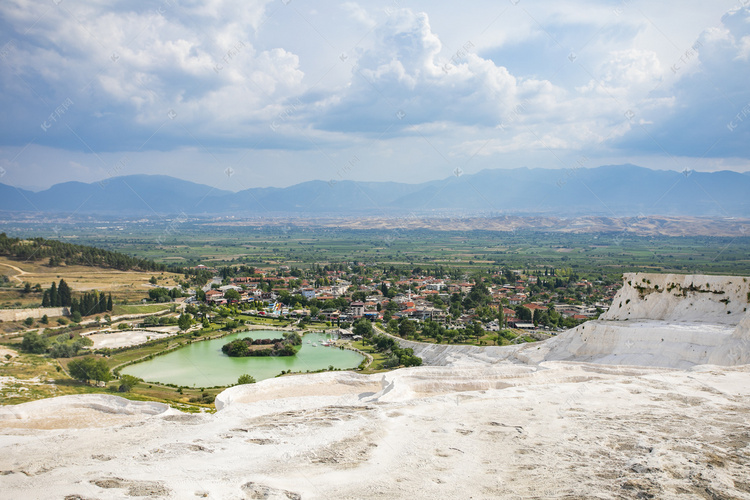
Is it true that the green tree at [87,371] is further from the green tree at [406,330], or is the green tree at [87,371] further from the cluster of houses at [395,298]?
the cluster of houses at [395,298]

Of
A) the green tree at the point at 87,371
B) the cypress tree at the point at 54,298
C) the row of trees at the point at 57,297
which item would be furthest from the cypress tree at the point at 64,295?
the green tree at the point at 87,371

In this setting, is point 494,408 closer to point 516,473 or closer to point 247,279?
point 516,473

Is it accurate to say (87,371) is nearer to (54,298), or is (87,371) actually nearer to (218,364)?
(218,364)

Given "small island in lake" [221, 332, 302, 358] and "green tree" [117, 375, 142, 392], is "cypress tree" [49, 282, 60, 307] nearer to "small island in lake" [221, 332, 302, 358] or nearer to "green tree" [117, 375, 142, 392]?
"small island in lake" [221, 332, 302, 358]

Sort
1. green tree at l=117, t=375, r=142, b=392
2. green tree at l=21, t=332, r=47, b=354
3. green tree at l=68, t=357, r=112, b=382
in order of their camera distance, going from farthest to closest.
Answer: green tree at l=21, t=332, r=47, b=354, green tree at l=117, t=375, r=142, b=392, green tree at l=68, t=357, r=112, b=382

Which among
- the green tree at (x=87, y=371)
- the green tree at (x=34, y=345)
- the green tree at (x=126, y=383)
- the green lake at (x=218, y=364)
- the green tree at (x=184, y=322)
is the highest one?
the green tree at (x=87, y=371)

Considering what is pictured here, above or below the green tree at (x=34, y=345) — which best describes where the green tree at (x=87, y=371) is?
above

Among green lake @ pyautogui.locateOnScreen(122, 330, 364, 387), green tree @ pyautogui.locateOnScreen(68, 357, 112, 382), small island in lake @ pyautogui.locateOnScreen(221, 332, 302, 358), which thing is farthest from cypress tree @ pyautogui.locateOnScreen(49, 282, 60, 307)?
green tree @ pyautogui.locateOnScreen(68, 357, 112, 382)

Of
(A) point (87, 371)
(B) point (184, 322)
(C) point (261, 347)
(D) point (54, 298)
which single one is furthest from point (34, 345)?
(D) point (54, 298)
